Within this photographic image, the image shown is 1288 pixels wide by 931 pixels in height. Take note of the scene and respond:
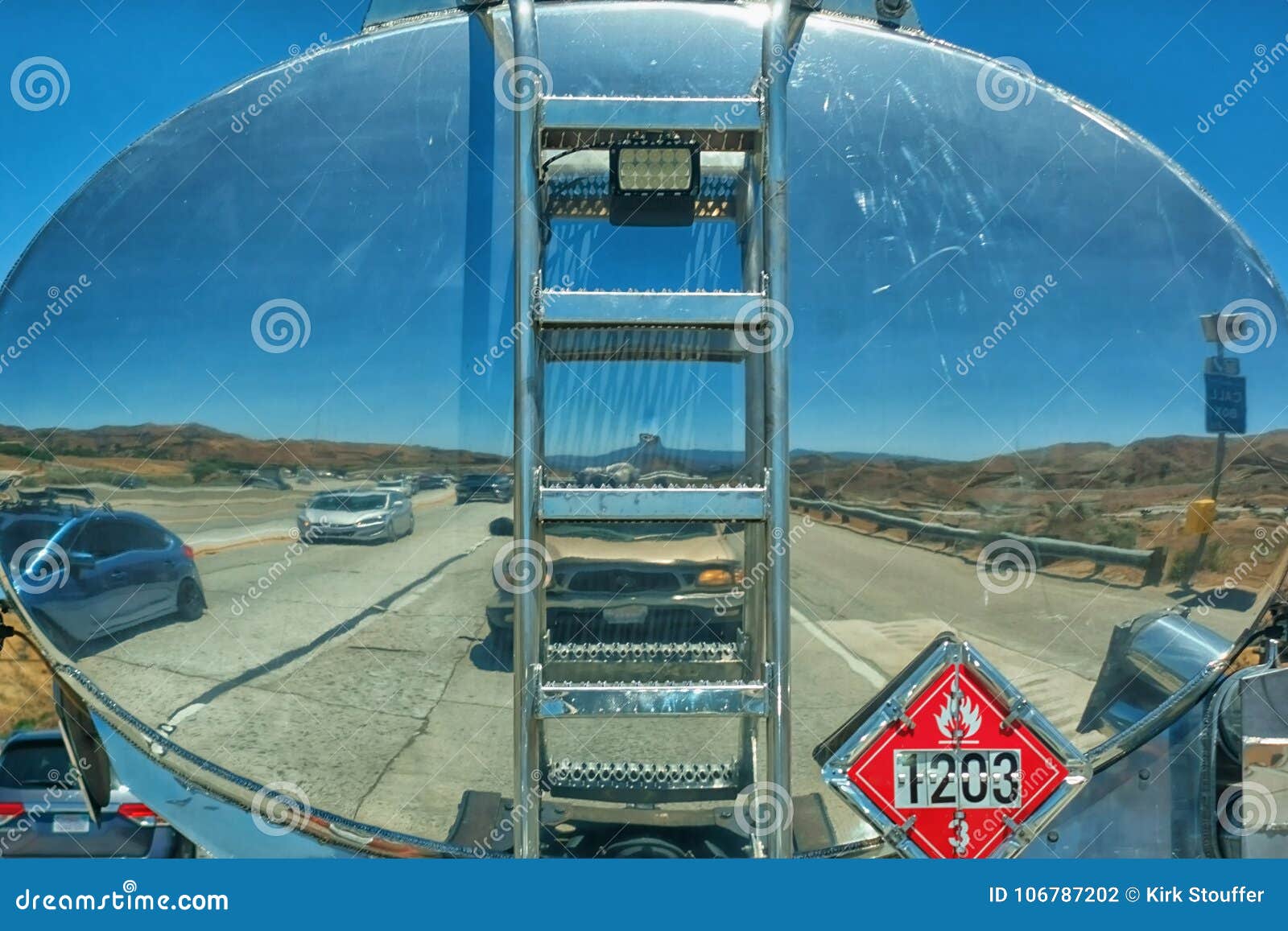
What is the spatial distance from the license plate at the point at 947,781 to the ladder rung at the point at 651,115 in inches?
56.6

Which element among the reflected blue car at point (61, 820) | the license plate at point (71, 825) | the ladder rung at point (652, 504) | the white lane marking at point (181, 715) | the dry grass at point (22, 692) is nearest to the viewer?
the ladder rung at point (652, 504)

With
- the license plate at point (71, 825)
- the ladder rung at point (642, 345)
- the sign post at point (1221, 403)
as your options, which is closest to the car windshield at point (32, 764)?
the license plate at point (71, 825)

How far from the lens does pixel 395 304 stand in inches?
90.4

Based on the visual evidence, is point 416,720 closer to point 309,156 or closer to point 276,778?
point 276,778

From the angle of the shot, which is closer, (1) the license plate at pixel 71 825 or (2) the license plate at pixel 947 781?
(2) the license plate at pixel 947 781

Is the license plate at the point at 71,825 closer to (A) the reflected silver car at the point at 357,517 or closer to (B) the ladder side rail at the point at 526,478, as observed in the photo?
(A) the reflected silver car at the point at 357,517

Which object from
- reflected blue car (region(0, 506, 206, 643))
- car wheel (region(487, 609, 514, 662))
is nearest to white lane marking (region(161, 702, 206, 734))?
reflected blue car (region(0, 506, 206, 643))

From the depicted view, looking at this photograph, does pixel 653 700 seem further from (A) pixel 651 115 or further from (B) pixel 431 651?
(A) pixel 651 115

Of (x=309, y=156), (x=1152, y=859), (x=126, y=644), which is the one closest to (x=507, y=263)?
(x=309, y=156)

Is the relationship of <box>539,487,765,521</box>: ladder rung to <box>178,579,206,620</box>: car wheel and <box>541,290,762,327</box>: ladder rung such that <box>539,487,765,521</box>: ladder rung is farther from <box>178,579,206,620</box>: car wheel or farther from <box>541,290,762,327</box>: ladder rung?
<box>178,579,206,620</box>: car wheel

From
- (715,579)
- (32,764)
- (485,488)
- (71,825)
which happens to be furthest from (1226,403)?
(32,764)

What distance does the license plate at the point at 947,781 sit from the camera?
2.32 metres

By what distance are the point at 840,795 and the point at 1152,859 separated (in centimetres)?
83

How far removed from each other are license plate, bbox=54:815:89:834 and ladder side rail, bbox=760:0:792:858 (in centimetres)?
216
